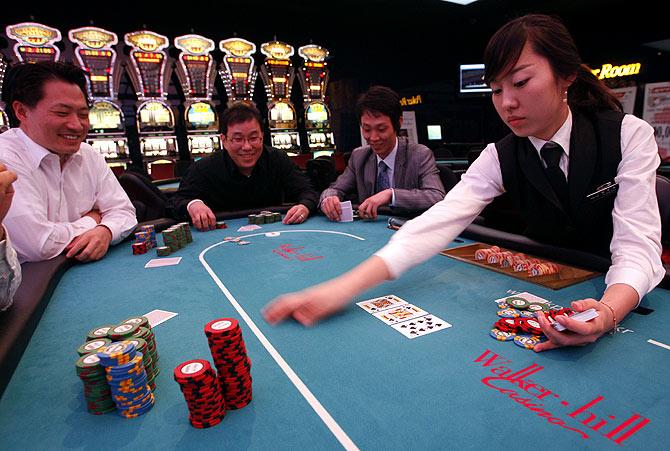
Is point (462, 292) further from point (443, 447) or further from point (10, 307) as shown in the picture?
point (10, 307)

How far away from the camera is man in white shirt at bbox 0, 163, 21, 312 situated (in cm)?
120

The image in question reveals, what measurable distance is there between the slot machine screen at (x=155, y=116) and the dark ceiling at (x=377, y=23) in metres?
1.63

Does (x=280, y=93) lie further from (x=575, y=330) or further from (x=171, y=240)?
(x=575, y=330)

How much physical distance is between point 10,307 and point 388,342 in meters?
1.16

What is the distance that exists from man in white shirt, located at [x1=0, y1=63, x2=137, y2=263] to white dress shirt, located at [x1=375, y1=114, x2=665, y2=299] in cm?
159

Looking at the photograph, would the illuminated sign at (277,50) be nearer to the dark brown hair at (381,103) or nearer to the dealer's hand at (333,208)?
the dark brown hair at (381,103)

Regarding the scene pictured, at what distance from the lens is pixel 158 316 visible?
1.34 metres

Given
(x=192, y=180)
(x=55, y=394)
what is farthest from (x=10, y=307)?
(x=192, y=180)

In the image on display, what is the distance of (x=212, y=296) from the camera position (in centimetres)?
Answer: 150

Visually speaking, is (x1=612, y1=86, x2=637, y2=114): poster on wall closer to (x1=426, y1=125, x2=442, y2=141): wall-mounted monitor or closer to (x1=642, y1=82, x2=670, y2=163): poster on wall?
(x1=642, y1=82, x2=670, y2=163): poster on wall

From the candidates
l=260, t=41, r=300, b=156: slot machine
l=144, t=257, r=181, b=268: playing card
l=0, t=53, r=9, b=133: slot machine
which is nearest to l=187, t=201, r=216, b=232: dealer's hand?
l=144, t=257, r=181, b=268: playing card

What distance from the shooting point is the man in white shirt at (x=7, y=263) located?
3.94 ft

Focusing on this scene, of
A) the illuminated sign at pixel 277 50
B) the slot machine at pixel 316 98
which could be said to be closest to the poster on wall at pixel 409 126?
the slot machine at pixel 316 98

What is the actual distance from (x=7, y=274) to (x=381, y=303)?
1.14 metres
